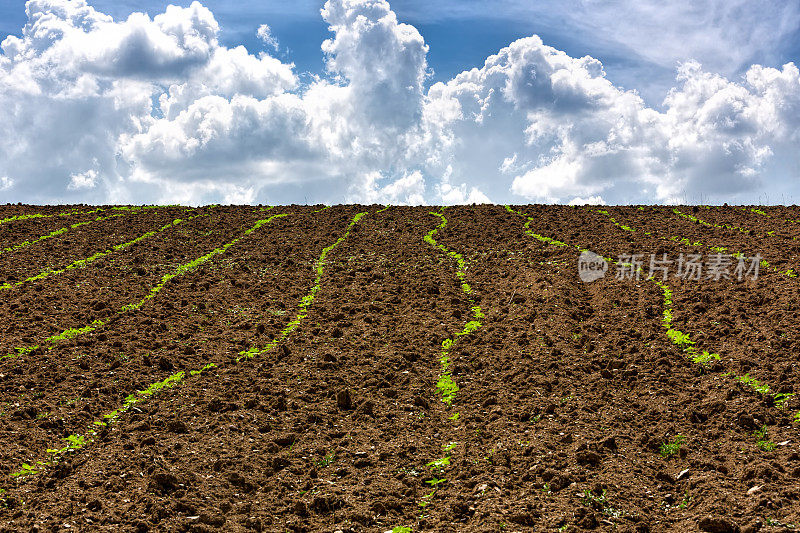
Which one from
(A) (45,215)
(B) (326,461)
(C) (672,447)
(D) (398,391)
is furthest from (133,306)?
(A) (45,215)

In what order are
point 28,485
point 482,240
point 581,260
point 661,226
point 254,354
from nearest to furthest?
1. point 28,485
2. point 254,354
3. point 581,260
4. point 482,240
5. point 661,226

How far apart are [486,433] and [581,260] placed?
9520 mm

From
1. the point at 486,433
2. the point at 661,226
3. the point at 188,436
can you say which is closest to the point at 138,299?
the point at 188,436

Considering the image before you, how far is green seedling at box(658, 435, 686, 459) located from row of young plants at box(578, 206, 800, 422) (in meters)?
1.92

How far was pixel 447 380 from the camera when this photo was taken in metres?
11.7

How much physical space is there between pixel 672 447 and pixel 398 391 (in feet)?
15.4

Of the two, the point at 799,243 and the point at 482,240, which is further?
the point at 482,240

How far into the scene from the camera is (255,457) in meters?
9.31

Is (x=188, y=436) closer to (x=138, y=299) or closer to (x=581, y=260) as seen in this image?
(x=138, y=299)

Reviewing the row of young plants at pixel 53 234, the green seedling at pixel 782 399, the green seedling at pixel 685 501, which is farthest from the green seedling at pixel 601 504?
the row of young plants at pixel 53 234

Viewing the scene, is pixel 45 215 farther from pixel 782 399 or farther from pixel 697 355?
pixel 782 399

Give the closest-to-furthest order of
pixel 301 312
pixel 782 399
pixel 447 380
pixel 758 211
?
pixel 782 399, pixel 447 380, pixel 301 312, pixel 758 211

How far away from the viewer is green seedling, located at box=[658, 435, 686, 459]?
9.13m

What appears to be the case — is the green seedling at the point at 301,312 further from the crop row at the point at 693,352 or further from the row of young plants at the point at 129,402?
the crop row at the point at 693,352
